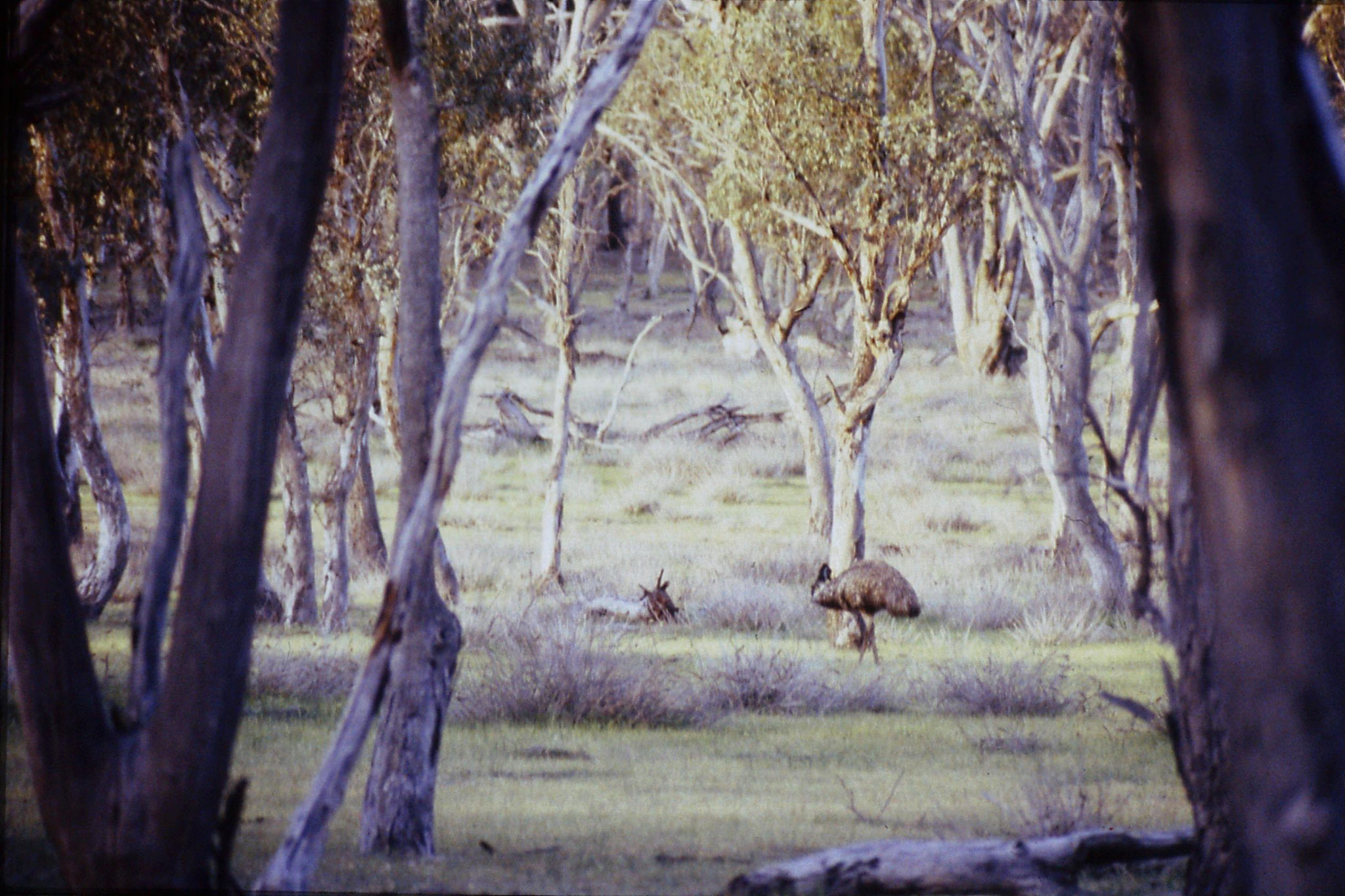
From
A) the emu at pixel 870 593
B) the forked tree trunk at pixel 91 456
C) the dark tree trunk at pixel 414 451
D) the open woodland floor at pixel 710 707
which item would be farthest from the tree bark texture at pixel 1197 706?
the forked tree trunk at pixel 91 456

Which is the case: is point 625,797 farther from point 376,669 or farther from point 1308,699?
point 1308,699

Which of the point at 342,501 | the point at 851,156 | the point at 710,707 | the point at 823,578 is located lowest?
the point at 710,707

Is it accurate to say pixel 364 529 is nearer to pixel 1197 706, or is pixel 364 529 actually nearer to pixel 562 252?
pixel 562 252

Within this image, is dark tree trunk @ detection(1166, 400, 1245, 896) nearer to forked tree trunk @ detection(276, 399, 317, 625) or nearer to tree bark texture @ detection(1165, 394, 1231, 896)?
tree bark texture @ detection(1165, 394, 1231, 896)

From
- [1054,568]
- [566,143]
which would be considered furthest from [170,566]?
[1054,568]

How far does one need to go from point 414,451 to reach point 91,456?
7018mm

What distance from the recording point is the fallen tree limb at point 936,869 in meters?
4.76

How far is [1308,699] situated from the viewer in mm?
2543

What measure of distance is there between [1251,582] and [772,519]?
17683mm

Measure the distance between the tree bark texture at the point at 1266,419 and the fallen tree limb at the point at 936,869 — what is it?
2318 mm

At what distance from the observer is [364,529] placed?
50.0 feet

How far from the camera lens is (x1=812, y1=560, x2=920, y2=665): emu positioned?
10.4 metres

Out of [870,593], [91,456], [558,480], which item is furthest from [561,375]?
[870,593]

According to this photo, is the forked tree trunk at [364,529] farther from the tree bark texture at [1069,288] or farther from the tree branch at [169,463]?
the tree branch at [169,463]
